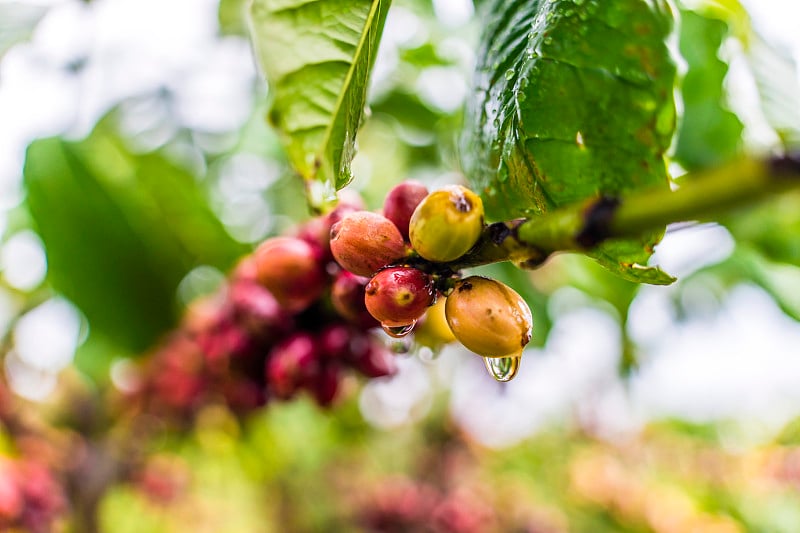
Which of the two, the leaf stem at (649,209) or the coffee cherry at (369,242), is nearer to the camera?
→ the leaf stem at (649,209)

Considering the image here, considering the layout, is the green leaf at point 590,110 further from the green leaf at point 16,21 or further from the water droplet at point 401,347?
the green leaf at point 16,21

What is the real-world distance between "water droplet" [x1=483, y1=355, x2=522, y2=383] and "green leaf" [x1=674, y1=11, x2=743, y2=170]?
0.71 metres

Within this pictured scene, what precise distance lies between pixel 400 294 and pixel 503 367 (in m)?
0.15

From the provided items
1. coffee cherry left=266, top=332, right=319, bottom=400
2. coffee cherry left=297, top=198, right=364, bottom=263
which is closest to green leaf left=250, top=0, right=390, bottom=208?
coffee cherry left=297, top=198, right=364, bottom=263

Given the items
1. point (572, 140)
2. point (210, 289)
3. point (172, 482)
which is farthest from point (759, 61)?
point (172, 482)

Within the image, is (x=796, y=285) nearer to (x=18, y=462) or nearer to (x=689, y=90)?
(x=689, y=90)

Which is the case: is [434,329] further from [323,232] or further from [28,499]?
[28,499]

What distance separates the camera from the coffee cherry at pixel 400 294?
46 centimetres

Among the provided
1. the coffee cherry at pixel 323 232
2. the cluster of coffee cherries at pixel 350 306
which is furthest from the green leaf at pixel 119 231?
the coffee cherry at pixel 323 232

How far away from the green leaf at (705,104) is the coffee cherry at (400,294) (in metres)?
0.79

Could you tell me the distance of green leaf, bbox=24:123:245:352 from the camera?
127 centimetres

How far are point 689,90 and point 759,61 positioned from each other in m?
0.11

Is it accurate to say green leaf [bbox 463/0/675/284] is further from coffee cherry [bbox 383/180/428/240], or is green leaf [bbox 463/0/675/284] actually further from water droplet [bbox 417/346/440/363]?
water droplet [bbox 417/346/440/363]

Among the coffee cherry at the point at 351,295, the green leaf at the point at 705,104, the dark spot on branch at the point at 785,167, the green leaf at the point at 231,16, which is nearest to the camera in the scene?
the dark spot on branch at the point at 785,167
